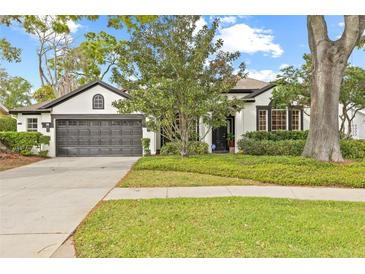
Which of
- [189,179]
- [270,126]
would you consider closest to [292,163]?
[189,179]

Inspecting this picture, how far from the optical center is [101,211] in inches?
211

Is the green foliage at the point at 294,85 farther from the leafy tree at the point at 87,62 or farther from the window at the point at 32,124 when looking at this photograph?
the leafy tree at the point at 87,62

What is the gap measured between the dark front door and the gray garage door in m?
5.02

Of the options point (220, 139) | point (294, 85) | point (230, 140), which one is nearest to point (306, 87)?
point (294, 85)

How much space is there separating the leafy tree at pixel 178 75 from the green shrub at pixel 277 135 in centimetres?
383

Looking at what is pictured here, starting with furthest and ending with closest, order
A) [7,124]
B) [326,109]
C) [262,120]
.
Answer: [7,124], [262,120], [326,109]

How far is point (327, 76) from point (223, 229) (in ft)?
30.2

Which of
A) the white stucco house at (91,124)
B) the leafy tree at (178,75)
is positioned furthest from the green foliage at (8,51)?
the leafy tree at (178,75)

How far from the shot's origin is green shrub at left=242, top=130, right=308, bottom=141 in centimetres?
1647

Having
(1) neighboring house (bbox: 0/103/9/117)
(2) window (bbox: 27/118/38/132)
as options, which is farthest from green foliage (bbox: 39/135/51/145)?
(1) neighboring house (bbox: 0/103/9/117)

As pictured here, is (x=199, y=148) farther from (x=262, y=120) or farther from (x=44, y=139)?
(x=44, y=139)

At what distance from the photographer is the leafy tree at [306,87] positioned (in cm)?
1366

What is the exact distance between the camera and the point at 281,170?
8805 millimetres
